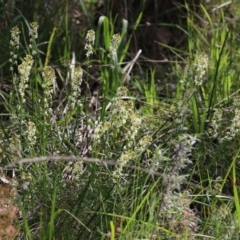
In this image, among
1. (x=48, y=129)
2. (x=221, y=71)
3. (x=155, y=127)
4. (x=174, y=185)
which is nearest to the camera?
(x=174, y=185)

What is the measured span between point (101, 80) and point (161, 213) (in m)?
1.23

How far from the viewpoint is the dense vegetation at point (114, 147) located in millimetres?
2172

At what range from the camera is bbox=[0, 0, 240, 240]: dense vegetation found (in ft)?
7.13

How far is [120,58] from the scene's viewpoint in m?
3.56

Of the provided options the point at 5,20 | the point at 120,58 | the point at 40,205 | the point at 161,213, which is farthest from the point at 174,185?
the point at 5,20

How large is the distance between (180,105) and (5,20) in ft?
5.11

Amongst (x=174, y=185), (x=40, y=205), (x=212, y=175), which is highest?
(x=174, y=185)

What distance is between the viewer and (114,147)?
2656 millimetres

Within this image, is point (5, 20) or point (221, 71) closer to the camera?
point (221, 71)

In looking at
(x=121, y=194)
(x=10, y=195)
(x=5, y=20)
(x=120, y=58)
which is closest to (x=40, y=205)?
(x=10, y=195)

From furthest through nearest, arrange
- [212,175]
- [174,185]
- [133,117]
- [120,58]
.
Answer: [120,58], [212,175], [133,117], [174,185]

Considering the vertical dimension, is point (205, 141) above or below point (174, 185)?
below

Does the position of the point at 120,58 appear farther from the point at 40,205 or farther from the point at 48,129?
the point at 40,205

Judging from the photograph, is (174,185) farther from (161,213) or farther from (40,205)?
(40,205)
